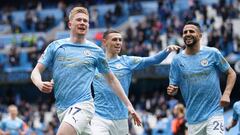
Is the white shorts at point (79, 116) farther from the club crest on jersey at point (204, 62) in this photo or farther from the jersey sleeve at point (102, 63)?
the club crest on jersey at point (204, 62)

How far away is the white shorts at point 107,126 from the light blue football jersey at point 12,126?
6.41m

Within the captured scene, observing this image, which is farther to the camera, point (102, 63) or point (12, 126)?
point (12, 126)

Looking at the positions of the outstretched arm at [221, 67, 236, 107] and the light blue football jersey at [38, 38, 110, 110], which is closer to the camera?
the light blue football jersey at [38, 38, 110, 110]

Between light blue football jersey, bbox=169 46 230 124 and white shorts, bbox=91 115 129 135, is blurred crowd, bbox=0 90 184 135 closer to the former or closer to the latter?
white shorts, bbox=91 115 129 135

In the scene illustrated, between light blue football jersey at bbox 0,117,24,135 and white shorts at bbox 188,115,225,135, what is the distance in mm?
7706

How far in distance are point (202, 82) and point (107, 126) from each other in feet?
5.75

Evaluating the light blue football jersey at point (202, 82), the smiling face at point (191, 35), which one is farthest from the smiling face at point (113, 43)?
the smiling face at point (191, 35)

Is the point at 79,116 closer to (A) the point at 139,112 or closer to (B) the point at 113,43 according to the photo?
(B) the point at 113,43

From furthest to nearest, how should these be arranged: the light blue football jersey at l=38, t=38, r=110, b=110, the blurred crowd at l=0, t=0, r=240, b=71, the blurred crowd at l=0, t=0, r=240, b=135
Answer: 1. the blurred crowd at l=0, t=0, r=240, b=71
2. the blurred crowd at l=0, t=0, r=240, b=135
3. the light blue football jersey at l=38, t=38, r=110, b=110

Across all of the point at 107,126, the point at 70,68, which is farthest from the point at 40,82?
the point at 107,126

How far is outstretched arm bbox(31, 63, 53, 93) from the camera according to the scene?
7.84m

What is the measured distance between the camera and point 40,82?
7.99 metres

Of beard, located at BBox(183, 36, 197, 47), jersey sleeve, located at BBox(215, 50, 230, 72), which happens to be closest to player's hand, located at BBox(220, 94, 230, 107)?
jersey sleeve, located at BBox(215, 50, 230, 72)

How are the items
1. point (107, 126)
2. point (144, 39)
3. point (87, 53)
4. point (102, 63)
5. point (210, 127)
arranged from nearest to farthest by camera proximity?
point (87, 53), point (102, 63), point (210, 127), point (107, 126), point (144, 39)
